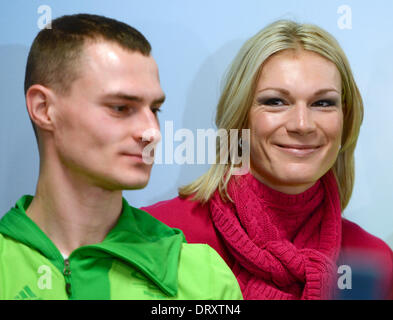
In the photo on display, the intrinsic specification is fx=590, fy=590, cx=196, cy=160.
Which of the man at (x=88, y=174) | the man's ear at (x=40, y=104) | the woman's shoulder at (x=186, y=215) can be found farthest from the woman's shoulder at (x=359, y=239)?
the man's ear at (x=40, y=104)

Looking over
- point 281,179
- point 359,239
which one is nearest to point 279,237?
point 281,179

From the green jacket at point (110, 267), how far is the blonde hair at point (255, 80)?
0.29 metres

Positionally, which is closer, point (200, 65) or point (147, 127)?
point (147, 127)

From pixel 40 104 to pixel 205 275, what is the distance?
17.3 inches

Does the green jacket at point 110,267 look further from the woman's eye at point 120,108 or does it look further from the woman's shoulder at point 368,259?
the woman's shoulder at point 368,259

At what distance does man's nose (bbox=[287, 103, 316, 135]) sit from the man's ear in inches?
21.7

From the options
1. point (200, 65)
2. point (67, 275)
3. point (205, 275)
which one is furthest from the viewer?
point (200, 65)

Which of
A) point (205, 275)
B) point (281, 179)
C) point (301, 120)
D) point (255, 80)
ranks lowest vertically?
point (205, 275)

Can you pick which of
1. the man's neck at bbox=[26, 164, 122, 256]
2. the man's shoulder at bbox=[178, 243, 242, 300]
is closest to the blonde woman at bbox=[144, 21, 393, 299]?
the man's shoulder at bbox=[178, 243, 242, 300]

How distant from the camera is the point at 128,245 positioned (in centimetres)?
108

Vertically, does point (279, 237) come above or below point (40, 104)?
below

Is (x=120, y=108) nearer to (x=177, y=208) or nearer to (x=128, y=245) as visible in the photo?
(x=128, y=245)

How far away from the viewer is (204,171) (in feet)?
4.83
